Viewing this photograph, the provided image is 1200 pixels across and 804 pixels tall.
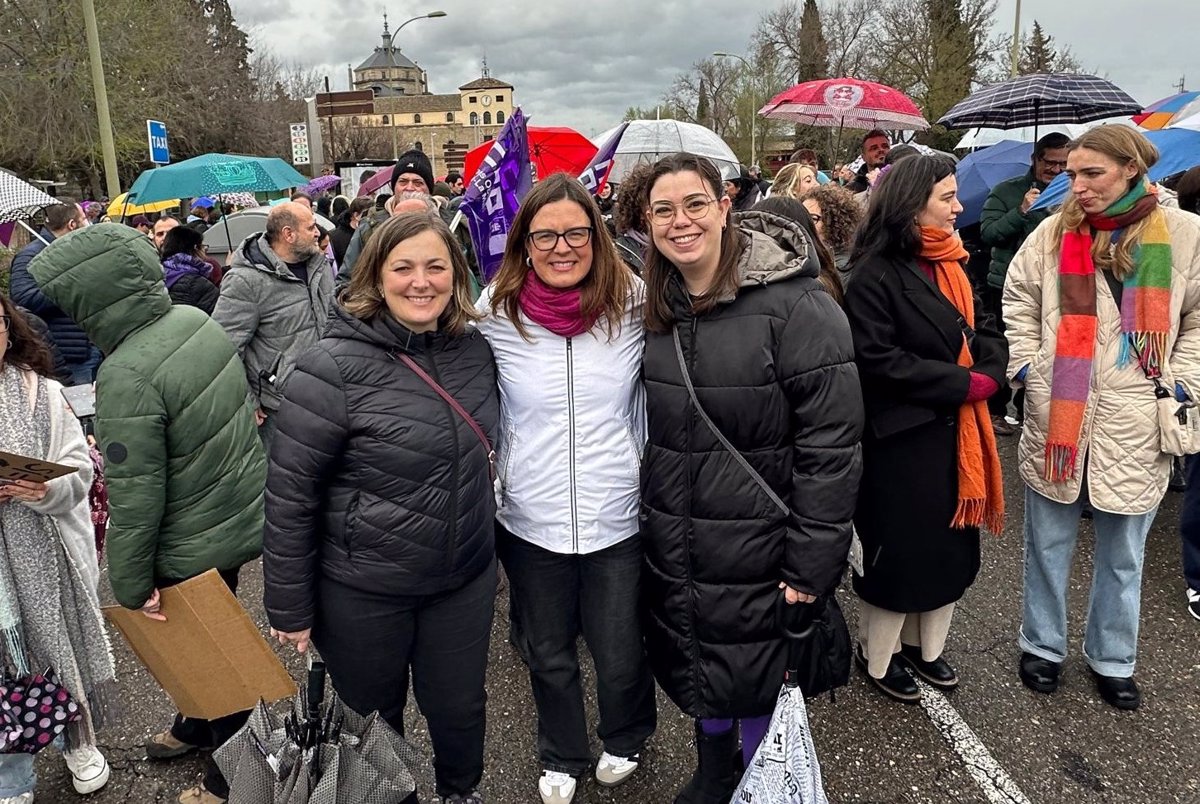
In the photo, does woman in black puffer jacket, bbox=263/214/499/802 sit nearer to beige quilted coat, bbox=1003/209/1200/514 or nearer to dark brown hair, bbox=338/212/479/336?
dark brown hair, bbox=338/212/479/336

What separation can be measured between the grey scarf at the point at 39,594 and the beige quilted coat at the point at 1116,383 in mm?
3463

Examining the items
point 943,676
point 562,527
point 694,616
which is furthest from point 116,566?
point 943,676

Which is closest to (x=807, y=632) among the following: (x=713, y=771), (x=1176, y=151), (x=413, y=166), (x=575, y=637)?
(x=713, y=771)

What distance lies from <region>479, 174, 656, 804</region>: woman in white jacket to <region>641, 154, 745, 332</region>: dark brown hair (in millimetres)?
117

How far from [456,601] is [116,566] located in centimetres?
102

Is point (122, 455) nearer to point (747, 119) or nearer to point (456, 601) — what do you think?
point (456, 601)

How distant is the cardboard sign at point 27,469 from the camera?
2221 millimetres

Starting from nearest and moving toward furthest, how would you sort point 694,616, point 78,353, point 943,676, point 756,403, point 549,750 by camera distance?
point 756,403
point 694,616
point 549,750
point 943,676
point 78,353

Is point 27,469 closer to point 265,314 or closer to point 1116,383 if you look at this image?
point 265,314

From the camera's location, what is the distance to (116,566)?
231 centimetres

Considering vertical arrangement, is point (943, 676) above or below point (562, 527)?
below

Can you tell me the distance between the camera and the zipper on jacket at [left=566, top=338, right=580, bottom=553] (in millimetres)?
2320

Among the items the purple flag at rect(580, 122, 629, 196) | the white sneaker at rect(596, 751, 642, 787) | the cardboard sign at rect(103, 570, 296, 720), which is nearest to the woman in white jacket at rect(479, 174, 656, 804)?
the white sneaker at rect(596, 751, 642, 787)

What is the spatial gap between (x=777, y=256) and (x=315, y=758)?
1868 mm
